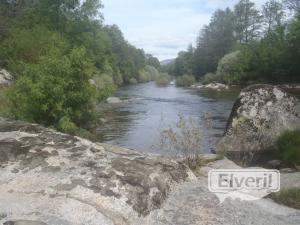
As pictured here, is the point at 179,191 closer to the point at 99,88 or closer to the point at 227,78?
the point at 99,88

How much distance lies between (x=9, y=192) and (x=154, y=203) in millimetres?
1815

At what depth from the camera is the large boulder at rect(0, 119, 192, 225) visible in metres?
4.51

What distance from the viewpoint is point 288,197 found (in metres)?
5.85

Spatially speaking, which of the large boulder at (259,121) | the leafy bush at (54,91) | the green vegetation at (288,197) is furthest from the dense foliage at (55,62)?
the green vegetation at (288,197)

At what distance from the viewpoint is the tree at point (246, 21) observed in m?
79.1

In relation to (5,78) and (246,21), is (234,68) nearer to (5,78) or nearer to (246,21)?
(246,21)

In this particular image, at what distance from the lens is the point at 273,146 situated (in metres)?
11.8

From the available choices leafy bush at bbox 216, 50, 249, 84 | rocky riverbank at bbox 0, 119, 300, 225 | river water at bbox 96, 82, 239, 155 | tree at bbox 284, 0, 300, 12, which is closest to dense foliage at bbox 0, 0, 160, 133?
river water at bbox 96, 82, 239, 155

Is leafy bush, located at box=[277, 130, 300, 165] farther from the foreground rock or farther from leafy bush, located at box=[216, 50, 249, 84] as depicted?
leafy bush, located at box=[216, 50, 249, 84]

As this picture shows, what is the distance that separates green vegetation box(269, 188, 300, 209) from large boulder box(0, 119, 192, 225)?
134cm

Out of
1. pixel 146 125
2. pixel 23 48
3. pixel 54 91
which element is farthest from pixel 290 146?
pixel 23 48

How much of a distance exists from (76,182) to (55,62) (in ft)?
26.5

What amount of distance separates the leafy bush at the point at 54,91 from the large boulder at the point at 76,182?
583cm

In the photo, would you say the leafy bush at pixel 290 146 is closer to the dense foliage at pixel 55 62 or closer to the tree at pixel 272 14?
the dense foliage at pixel 55 62
